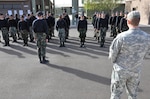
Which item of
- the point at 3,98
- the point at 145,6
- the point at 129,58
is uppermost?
the point at 145,6

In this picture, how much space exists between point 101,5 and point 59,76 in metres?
38.5

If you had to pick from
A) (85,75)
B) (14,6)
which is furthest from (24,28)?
(14,6)

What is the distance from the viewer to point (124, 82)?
11.6 ft

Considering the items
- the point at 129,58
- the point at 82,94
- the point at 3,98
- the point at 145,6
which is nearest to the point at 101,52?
the point at 82,94

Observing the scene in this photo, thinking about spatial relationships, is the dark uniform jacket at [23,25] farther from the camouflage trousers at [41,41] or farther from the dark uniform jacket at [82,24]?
the camouflage trousers at [41,41]

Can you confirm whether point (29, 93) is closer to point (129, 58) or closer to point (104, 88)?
point (104, 88)

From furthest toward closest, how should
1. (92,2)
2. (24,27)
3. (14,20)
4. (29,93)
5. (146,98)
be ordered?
1. (92,2)
2. (14,20)
3. (24,27)
4. (29,93)
5. (146,98)

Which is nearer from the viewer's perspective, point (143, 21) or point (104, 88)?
point (104, 88)

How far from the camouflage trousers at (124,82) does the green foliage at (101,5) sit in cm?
4049

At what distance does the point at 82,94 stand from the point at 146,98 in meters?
1.58

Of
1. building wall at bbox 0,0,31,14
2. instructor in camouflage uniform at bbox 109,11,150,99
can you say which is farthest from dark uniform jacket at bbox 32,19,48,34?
building wall at bbox 0,0,31,14

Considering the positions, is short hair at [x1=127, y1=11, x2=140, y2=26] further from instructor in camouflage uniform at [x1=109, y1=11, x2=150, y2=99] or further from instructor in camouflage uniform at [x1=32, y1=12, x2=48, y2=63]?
instructor in camouflage uniform at [x1=32, y1=12, x2=48, y2=63]

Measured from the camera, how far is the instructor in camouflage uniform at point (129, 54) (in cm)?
325

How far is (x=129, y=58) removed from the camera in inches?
133
